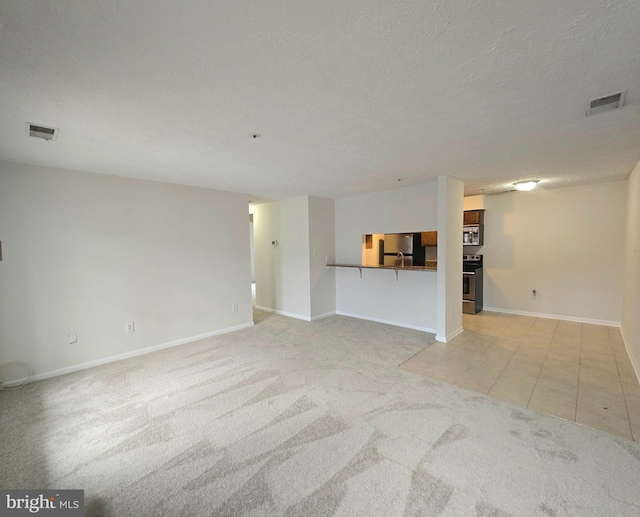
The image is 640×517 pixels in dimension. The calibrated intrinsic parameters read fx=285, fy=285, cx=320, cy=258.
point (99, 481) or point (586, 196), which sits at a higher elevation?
point (586, 196)

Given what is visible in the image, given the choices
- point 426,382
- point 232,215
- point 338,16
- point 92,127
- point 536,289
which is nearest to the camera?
point 338,16

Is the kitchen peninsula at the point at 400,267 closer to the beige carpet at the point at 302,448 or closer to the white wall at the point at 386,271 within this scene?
the white wall at the point at 386,271

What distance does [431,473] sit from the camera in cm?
180

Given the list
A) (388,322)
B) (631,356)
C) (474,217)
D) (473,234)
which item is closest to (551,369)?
(631,356)

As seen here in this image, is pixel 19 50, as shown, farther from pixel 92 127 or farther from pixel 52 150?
pixel 52 150

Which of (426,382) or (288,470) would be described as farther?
(426,382)

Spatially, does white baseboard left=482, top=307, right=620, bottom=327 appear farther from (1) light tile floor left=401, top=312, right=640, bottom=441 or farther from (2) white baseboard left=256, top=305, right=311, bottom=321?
(2) white baseboard left=256, top=305, right=311, bottom=321

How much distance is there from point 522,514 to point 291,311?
4.67 m

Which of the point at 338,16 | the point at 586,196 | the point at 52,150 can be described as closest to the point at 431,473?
the point at 338,16

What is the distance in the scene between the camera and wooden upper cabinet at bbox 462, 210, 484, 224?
5.95 m

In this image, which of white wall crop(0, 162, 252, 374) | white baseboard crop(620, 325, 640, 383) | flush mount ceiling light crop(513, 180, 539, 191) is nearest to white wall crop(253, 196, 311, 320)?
white wall crop(0, 162, 252, 374)

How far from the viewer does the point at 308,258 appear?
18.0ft

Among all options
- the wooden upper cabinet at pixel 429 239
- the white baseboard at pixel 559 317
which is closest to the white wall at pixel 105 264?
the wooden upper cabinet at pixel 429 239

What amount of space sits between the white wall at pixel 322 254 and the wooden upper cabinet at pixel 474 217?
9.36ft
